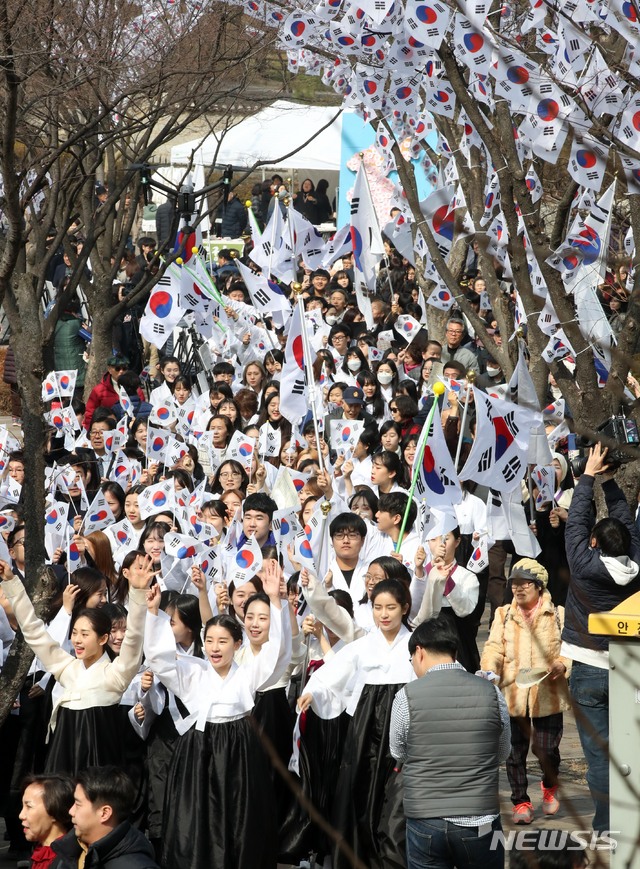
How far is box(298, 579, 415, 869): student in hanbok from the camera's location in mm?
6469

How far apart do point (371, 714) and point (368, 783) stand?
343 millimetres

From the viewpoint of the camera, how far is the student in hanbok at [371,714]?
647 cm

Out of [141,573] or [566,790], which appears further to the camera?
[566,790]

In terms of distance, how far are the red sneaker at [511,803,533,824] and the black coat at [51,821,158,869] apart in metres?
2.78

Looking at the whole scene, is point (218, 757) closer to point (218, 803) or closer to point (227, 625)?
point (218, 803)

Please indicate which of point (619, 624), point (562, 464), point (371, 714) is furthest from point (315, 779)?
point (562, 464)

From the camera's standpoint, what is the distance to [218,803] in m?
6.36

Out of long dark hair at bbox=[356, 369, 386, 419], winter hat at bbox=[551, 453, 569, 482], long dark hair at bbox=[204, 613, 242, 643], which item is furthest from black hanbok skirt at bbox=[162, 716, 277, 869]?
long dark hair at bbox=[356, 369, 386, 419]

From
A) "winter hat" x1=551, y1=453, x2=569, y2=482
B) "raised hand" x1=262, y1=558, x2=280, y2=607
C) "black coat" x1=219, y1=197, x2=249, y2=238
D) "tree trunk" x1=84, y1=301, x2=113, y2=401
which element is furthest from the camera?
"black coat" x1=219, y1=197, x2=249, y2=238

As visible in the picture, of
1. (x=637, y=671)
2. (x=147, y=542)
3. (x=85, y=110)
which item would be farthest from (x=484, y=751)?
(x=85, y=110)

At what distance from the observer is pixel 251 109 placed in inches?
685

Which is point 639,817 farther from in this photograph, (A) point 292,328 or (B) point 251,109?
(B) point 251,109

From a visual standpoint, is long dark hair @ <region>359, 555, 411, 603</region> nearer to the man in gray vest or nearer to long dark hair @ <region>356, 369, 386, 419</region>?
the man in gray vest

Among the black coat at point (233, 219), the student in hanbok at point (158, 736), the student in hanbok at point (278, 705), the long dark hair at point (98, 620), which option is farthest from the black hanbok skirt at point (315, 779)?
the black coat at point (233, 219)
